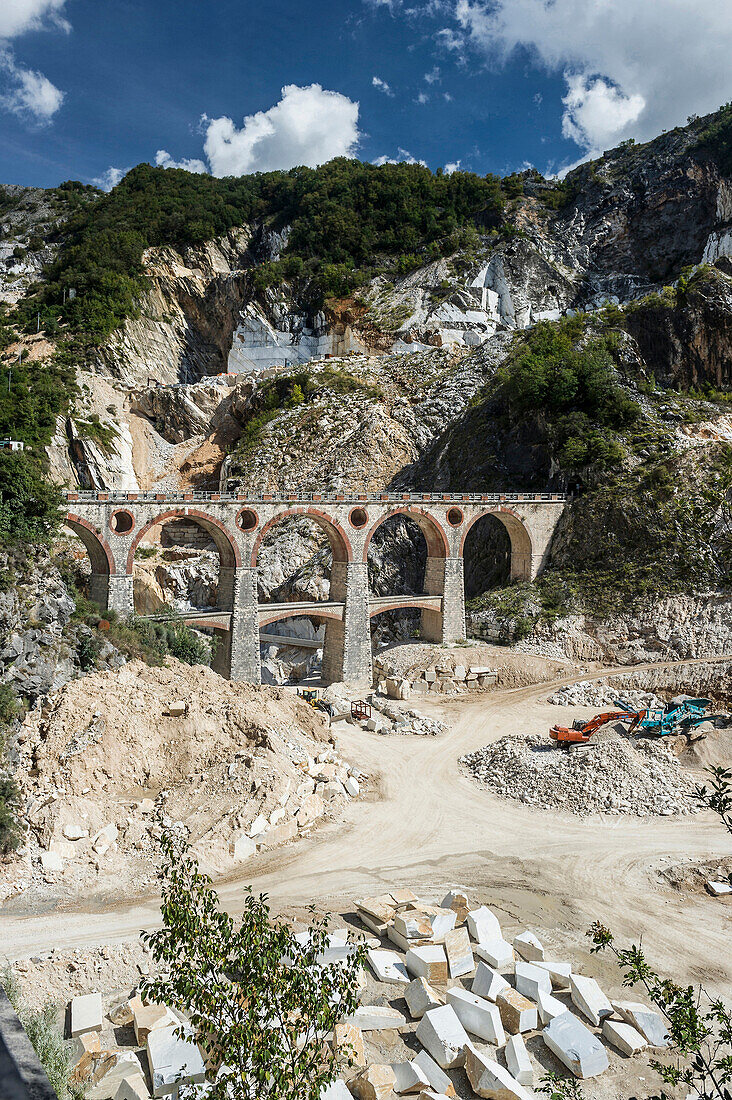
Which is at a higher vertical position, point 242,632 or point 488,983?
point 242,632

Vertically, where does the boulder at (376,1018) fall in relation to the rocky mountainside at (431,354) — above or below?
below

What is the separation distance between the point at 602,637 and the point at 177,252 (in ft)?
234

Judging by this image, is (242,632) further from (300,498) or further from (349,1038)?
(349,1038)

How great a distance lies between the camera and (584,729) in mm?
28344

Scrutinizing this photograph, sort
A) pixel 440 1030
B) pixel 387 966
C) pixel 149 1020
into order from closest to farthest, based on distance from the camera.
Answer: pixel 440 1030 < pixel 149 1020 < pixel 387 966

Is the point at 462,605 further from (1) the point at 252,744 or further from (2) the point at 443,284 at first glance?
(2) the point at 443,284

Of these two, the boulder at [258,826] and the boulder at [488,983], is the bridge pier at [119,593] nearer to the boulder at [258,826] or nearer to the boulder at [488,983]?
the boulder at [258,826]

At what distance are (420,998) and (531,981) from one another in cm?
233

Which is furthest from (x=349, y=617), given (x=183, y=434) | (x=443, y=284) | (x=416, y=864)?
(x=443, y=284)

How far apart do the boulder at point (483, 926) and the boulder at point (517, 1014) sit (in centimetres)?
212

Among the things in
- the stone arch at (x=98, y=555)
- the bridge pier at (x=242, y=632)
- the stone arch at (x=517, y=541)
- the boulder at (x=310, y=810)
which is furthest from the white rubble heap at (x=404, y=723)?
the stone arch at (x=517, y=541)

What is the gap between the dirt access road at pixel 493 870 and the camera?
50.9 feet

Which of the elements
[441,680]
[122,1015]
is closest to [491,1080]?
[122,1015]

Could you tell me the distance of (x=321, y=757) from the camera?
2483 cm
